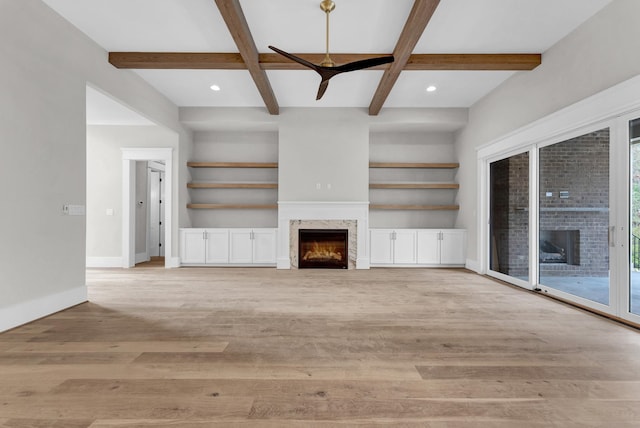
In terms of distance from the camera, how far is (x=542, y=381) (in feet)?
5.51

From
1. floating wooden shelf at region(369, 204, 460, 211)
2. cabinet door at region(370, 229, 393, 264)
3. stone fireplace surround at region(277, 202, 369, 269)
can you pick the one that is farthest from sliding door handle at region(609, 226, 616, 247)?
stone fireplace surround at region(277, 202, 369, 269)

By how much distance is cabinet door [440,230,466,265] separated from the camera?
564cm

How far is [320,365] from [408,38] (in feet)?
10.3

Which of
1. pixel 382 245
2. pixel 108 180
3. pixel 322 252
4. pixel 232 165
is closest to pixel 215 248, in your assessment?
pixel 232 165

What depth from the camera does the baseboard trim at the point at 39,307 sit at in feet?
8.01

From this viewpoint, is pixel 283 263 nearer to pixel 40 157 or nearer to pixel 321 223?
pixel 321 223

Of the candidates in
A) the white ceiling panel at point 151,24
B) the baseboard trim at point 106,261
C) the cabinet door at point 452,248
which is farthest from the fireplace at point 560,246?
the baseboard trim at point 106,261

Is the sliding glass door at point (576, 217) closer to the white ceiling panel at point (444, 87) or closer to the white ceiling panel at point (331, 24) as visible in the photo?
the white ceiling panel at point (444, 87)

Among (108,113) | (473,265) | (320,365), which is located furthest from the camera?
(473,265)

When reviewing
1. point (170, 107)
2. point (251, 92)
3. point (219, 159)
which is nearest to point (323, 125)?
point (251, 92)

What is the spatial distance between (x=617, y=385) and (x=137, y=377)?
2.65m

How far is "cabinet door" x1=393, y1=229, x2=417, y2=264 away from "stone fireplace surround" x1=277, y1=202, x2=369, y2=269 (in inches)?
23.2

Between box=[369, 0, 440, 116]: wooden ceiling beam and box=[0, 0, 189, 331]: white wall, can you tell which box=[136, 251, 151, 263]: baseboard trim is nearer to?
box=[0, 0, 189, 331]: white wall

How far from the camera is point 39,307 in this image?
8.95ft
